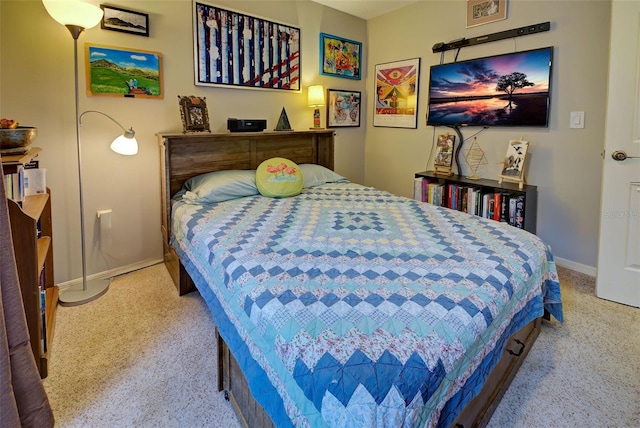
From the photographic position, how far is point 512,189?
2.97 metres

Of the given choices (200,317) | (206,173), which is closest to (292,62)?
(206,173)

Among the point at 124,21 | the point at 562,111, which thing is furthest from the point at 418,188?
the point at 124,21

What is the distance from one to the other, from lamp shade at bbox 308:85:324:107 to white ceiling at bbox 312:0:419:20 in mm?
885

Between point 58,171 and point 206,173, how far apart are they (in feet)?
3.17

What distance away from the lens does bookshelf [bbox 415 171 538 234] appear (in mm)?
2943

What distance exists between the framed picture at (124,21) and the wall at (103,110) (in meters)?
0.04

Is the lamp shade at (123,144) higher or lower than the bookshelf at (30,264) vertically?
higher

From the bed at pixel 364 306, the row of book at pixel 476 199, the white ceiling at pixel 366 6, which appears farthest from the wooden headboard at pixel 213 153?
the white ceiling at pixel 366 6

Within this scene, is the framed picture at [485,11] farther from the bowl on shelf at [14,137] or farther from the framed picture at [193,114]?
the bowl on shelf at [14,137]

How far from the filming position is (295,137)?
360 centimetres

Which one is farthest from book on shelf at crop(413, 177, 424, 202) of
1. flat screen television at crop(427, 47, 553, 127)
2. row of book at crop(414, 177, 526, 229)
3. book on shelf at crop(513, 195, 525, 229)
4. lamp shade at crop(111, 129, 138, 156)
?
lamp shade at crop(111, 129, 138, 156)

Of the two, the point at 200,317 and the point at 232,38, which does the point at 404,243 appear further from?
the point at 232,38

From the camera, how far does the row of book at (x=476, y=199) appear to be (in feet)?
9.71

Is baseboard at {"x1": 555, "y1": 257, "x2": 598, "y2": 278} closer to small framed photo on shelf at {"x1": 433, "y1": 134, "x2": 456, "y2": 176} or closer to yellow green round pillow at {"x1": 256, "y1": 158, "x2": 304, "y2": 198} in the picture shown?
small framed photo on shelf at {"x1": 433, "y1": 134, "x2": 456, "y2": 176}
